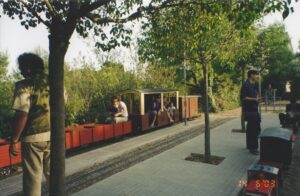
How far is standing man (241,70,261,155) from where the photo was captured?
9.01 m

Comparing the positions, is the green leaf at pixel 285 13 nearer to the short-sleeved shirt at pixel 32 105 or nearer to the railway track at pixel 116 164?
Result: the short-sleeved shirt at pixel 32 105

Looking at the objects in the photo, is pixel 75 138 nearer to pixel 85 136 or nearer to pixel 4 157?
pixel 85 136

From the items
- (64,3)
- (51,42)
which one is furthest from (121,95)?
(51,42)

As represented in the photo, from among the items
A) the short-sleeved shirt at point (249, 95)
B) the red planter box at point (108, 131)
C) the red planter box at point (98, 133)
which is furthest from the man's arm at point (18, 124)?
the red planter box at point (108, 131)

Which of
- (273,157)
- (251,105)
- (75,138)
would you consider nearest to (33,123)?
(273,157)

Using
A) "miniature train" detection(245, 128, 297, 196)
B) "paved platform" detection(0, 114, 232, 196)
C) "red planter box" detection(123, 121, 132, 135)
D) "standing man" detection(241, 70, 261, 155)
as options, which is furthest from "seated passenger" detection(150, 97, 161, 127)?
"miniature train" detection(245, 128, 297, 196)

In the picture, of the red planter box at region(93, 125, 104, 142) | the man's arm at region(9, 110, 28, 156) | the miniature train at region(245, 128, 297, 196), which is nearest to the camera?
the man's arm at region(9, 110, 28, 156)

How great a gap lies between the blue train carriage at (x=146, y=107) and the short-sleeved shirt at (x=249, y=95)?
5.64 meters

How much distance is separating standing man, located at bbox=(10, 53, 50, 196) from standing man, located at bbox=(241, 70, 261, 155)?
255 inches

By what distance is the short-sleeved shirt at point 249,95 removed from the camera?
29.6 feet

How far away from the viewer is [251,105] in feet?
30.0

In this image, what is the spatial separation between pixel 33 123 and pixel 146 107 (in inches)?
508

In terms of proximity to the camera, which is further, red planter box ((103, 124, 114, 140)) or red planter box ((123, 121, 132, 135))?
red planter box ((123, 121, 132, 135))

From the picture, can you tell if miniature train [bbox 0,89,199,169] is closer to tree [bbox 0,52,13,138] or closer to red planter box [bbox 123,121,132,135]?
red planter box [bbox 123,121,132,135]
